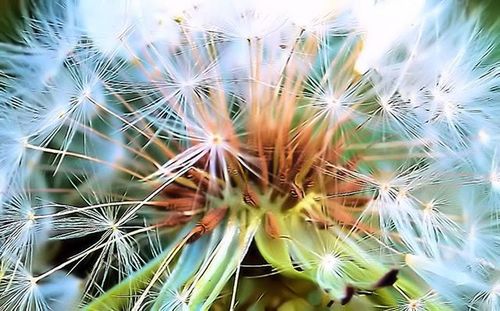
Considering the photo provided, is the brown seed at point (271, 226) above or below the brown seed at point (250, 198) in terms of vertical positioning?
below

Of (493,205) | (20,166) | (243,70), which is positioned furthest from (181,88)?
(493,205)

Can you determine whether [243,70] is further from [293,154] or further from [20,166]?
[20,166]

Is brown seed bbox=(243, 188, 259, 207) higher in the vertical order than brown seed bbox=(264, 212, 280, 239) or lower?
higher

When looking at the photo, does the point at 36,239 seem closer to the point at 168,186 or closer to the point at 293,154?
the point at 168,186

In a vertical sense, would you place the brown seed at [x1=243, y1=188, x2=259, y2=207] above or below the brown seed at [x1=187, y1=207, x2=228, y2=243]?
above

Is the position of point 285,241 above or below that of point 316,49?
below

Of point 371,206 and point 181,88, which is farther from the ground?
point 181,88

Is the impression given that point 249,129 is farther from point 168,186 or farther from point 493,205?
point 493,205

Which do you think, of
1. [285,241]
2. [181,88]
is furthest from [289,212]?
[181,88]

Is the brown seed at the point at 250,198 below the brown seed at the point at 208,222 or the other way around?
the other way around
